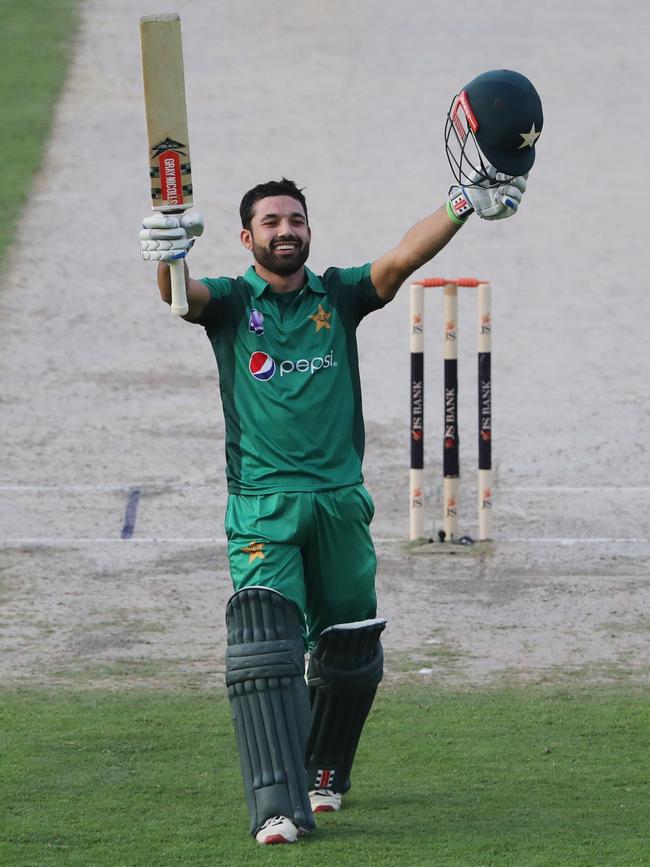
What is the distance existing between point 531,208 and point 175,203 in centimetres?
1209

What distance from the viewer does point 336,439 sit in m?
5.46

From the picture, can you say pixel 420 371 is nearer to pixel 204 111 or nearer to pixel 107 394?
pixel 107 394

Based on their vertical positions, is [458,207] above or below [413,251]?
above

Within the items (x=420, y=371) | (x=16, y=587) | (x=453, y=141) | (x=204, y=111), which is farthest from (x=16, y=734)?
(x=204, y=111)

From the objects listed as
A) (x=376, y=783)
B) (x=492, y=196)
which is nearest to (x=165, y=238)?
(x=492, y=196)

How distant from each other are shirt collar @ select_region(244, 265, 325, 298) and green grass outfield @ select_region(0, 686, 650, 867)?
1805mm

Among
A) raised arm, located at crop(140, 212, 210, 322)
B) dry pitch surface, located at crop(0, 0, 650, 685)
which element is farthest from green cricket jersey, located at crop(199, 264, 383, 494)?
dry pitch surface, located at crop(0, 0, 650, 685)

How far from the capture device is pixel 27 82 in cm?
1945

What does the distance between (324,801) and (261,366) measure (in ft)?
5.05

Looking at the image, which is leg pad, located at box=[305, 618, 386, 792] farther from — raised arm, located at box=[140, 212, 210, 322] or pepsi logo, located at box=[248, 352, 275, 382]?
raised arm, located at box=[140, 212, 210, 322]

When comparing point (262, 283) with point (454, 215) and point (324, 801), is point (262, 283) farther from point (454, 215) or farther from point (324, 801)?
point (324, 801)

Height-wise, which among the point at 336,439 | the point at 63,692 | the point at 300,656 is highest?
the point at 336,439

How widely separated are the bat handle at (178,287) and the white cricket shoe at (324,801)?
1.75 metres

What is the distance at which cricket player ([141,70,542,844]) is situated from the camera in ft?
17.0
